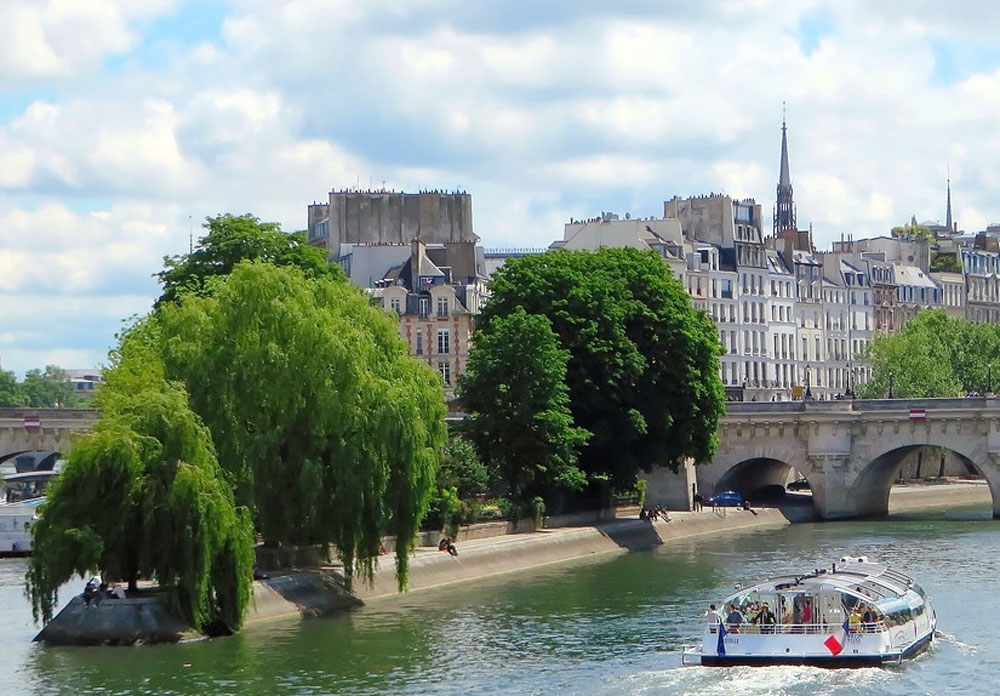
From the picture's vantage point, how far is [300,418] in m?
61.0

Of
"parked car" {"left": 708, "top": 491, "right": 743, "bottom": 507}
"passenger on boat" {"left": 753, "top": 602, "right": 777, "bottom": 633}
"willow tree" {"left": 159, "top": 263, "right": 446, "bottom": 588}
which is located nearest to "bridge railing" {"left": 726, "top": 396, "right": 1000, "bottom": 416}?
"parked car" {"left": 708, "top": 491, "right": 743, "bottom": 507}

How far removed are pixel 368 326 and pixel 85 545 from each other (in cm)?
1463

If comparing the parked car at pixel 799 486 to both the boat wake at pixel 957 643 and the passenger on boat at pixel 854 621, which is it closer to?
the boat wake at pixel 957 643

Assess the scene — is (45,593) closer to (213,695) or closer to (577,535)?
(213,695)

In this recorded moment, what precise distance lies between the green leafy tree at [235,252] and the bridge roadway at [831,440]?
10.8 meters

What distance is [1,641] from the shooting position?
55844 mm

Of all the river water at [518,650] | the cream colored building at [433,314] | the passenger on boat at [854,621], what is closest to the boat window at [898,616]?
the passenger on boat at [854,621]

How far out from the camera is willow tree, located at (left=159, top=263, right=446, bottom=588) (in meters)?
60.2

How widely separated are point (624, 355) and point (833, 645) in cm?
3635

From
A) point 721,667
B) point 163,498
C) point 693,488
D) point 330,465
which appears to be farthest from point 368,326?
point 693,488

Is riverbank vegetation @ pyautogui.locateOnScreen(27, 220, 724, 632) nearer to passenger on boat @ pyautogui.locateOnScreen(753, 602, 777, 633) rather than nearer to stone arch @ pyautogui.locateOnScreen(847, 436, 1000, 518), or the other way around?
passenger on boat @ pyautogui.locateOnScreen(753, 602, 777, 633)

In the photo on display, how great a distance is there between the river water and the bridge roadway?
78.9 feet

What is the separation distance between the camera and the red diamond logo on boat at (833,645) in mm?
52500

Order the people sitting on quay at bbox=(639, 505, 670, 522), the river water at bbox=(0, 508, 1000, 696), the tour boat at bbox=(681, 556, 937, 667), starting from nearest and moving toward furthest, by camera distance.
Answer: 1. the river water at bbox=(0, 508, 1000, 696)
2. the tour boat at bbox=(681, 556, 937, 667)
3. the people sitting on quay at bbox=(639, 505, 670, 522)
